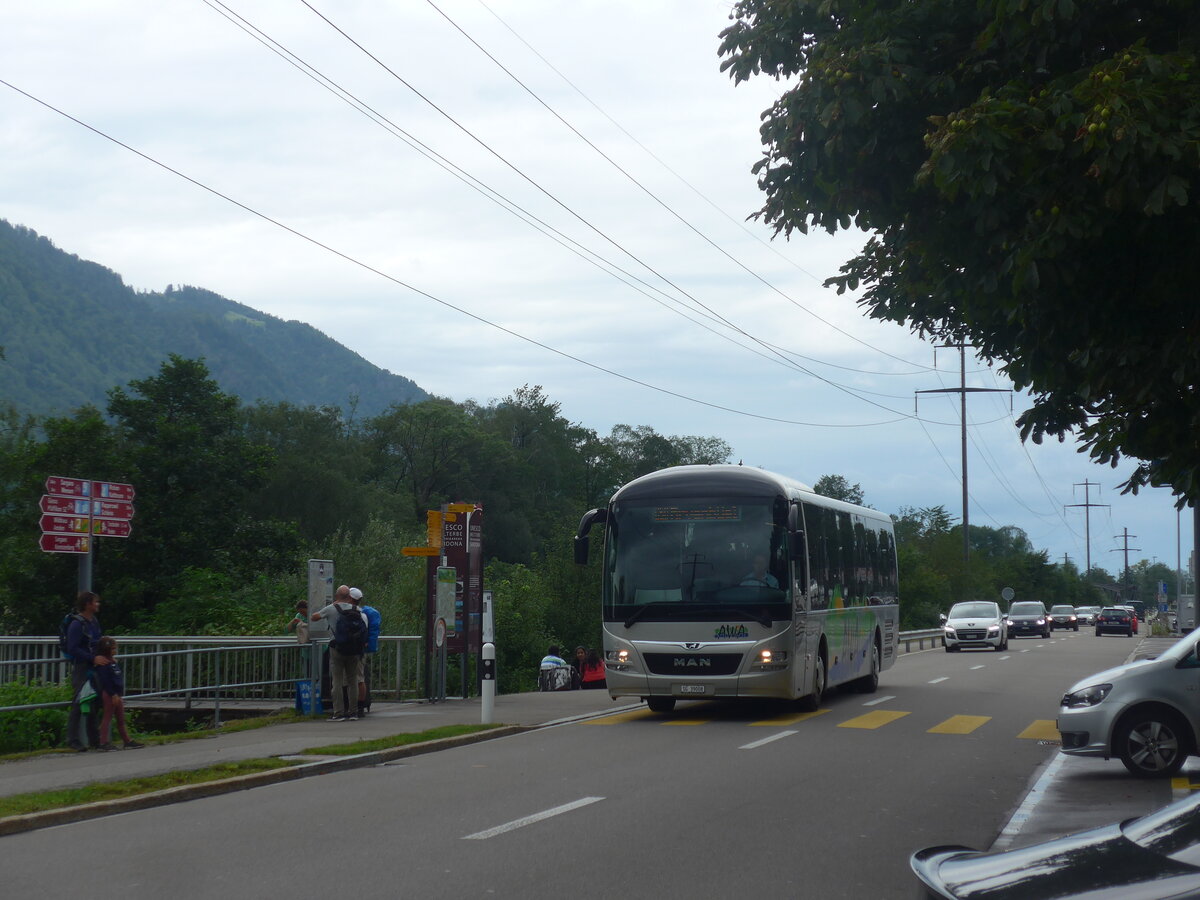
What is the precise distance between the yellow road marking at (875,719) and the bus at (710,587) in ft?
2.82

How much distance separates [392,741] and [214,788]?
3519 mm

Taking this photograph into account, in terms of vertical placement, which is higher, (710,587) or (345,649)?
(710,587)

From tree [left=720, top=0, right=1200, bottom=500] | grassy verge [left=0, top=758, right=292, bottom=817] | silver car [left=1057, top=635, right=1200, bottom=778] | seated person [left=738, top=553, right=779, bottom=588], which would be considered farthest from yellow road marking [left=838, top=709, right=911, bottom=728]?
grassy verge [left=0, top=758, right=292, bottom=817]

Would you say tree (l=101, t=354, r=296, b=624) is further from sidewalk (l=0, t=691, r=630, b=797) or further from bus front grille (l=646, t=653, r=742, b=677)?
bus front grille (l=646, t=653, r=742, b=677)

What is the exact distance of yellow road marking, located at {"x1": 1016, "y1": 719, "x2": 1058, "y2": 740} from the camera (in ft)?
52.6

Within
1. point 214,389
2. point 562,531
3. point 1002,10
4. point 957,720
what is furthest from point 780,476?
point 562,531

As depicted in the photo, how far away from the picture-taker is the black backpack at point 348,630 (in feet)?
58.8

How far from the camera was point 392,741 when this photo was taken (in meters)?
14.8

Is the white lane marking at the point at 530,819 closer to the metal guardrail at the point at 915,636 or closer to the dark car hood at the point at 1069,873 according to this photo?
the dark car hood at the point at 1069,873

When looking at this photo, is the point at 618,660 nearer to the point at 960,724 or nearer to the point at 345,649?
the point at 345,649

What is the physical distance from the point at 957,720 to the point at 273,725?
9331mm

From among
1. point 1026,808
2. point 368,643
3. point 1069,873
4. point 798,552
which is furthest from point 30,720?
point 1069,873

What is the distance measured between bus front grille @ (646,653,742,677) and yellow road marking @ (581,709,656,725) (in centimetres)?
101

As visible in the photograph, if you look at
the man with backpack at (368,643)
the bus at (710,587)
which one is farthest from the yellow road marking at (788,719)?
the man with backpack at (368,643)
